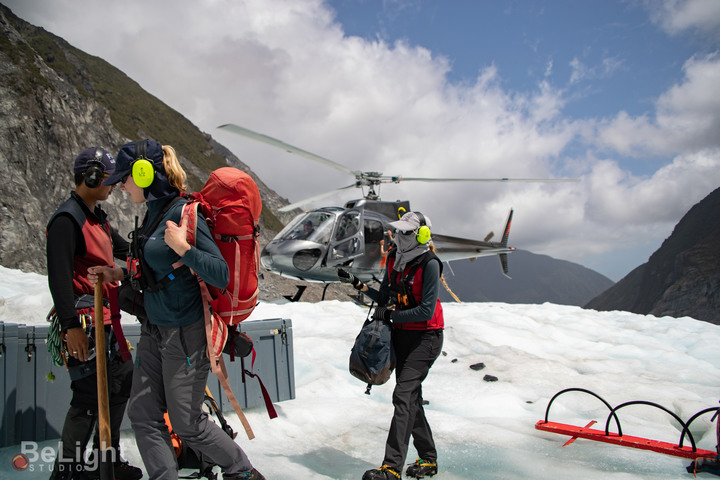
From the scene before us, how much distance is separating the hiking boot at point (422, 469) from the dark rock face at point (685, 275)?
69.4 m

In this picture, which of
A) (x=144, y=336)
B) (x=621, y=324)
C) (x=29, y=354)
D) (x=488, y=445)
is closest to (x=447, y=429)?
(x=488, y=445)

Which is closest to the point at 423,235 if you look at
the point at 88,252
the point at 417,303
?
the point at 417,303

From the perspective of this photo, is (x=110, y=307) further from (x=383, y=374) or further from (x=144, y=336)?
(x=383, y=374)

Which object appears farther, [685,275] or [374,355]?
[685,275]

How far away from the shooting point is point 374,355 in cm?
315

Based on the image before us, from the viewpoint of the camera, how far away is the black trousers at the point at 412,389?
117 inches

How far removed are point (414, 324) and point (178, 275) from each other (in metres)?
1.76

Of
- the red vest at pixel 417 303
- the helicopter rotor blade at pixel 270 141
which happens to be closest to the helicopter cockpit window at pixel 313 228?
the helicopter rotor blade at pixel 270 141

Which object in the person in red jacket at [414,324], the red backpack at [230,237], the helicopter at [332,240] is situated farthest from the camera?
the helicopter at [332,240]

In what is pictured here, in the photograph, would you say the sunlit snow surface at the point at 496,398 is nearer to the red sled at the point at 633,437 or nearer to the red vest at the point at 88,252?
the red sled at the point at 633,437

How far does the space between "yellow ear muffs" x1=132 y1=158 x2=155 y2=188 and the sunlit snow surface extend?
2152mm

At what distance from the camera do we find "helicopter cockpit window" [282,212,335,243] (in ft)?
29.6

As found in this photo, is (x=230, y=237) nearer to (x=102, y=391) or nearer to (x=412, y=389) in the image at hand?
(x=102, y=391)

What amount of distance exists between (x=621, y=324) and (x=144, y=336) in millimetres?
9958
